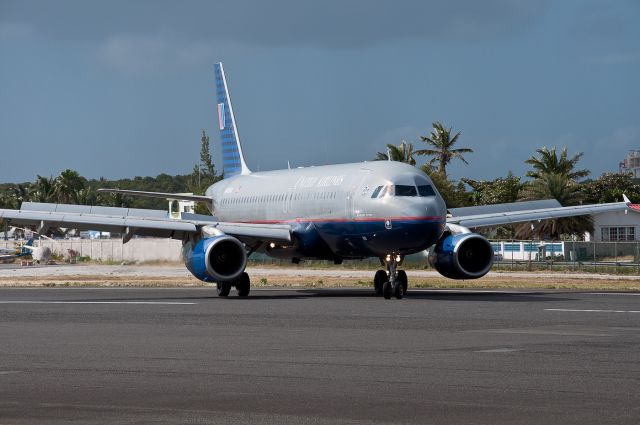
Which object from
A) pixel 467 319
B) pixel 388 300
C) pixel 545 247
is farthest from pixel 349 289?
pixel 545 247

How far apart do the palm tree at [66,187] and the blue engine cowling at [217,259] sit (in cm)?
11427

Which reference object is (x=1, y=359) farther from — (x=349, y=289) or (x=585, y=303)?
(x=349, y=289)

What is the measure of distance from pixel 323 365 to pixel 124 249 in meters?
67.0

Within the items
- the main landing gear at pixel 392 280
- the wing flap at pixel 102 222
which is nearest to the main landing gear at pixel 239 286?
the wing flap at pixel 102 222

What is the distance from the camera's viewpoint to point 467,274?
111ft

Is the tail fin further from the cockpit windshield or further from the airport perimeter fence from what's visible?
the cockpit windshield

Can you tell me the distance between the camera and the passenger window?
104 feet

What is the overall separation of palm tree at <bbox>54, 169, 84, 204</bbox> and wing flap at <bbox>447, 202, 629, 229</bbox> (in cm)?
11250

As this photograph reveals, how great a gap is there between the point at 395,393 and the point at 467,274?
2210 cm

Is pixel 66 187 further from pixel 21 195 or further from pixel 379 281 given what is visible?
pixel 379 281

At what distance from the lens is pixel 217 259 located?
34.6 m

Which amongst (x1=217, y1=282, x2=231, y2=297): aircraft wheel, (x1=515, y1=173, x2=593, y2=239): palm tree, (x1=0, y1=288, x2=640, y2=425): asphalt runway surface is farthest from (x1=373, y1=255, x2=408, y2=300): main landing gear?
(x1=515, y1=173, x2=593, y2=239): palm tree

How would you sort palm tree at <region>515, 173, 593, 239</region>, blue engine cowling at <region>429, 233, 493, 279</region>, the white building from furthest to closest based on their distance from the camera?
the white building
palm tree at <region>515, 173, 593, 239</region>
blue engine cowling at <region>429, 233, 493, 279</region>

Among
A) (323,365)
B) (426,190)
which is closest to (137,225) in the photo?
(426,190)
